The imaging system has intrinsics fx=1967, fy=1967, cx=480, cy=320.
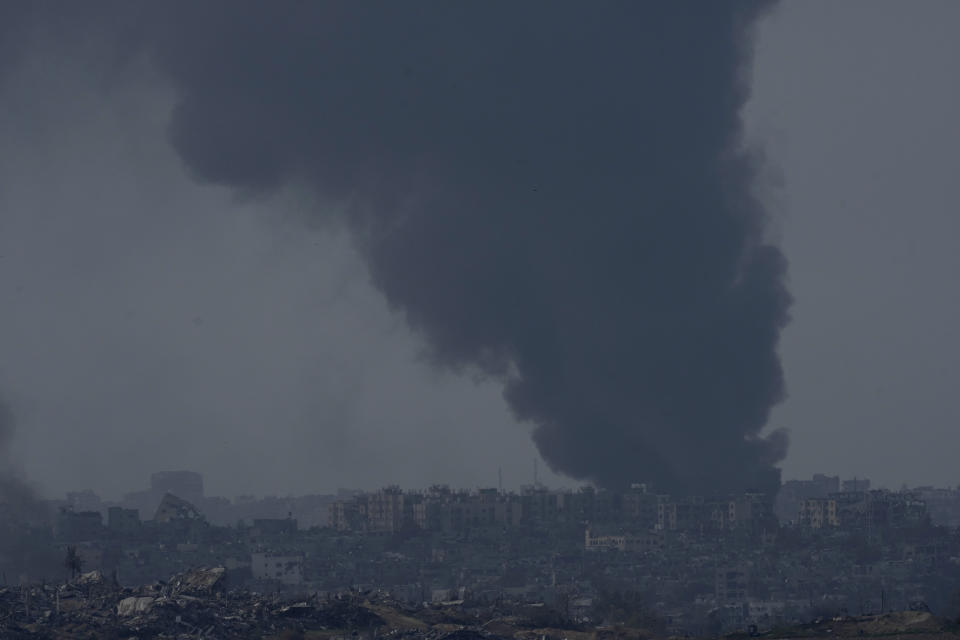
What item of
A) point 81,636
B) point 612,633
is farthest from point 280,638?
point 612,633

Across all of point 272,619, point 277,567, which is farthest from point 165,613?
point 277,567

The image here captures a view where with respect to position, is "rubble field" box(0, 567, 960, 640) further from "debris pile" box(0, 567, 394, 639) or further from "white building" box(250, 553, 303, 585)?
"white building" box(250, 553, 303, 585)

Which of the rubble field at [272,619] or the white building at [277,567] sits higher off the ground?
the white building at [277,567]

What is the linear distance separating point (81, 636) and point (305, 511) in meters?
142

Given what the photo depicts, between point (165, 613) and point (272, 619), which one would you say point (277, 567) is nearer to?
point (272, 619)

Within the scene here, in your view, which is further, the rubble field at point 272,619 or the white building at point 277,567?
the white building at point 277,567

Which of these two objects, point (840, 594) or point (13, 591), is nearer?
point (13, 591)

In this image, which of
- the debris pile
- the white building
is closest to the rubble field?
the debris pile

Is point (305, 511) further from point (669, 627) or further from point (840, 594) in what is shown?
point (669, 627)

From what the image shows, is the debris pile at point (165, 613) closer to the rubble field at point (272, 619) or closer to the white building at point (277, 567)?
the rubble field at point (272, 619)

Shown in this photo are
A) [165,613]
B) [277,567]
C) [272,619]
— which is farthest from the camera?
[277,567]

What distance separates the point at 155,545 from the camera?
96.1 metres

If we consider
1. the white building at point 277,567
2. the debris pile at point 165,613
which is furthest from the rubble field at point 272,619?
the white building at point 277,567

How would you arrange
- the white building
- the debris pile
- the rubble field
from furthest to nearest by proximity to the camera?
the white building, the debris pile, the rubble field
